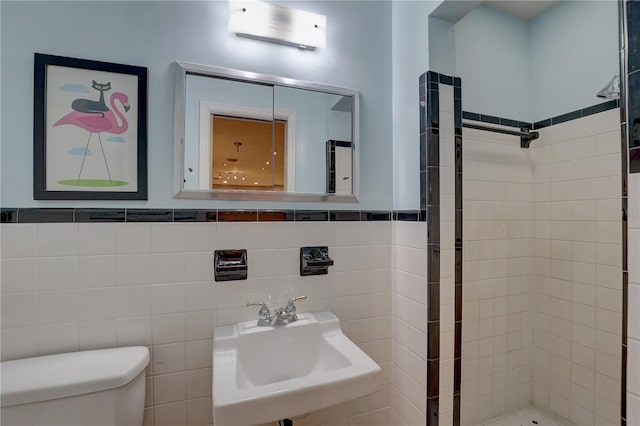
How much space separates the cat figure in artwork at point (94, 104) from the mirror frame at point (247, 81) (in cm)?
23

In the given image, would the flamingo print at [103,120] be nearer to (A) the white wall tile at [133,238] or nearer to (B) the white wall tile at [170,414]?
(A) the white wall tile at [133,238]

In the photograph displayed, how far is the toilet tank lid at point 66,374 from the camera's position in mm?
806

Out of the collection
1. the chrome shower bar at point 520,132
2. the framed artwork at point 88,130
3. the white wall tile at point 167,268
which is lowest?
the white wall tile at point 167,268

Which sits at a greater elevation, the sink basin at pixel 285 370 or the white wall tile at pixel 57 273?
the white wall tile at pixel 57 273

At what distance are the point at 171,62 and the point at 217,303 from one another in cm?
96

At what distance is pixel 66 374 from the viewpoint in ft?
2.83

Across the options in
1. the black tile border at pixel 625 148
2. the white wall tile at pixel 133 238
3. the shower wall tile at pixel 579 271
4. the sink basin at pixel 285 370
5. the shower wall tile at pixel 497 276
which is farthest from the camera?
the shower wall tile at pixel 497 276

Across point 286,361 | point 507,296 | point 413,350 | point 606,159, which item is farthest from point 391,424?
point 606,159

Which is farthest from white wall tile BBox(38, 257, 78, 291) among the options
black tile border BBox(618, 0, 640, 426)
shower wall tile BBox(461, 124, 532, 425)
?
shower wall tile BBox(461, 124, 532, 425)

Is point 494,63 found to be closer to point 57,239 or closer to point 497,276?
point 497,276

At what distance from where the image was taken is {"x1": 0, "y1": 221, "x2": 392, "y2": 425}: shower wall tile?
980 millimetres

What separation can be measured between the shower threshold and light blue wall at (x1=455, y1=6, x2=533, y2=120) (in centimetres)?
173

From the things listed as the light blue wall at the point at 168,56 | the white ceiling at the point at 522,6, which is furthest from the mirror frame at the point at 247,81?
the white ceiling at the point at 522,6

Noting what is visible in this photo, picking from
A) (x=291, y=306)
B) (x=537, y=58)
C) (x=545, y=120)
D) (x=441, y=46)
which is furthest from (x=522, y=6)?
(x=291, y=306)
